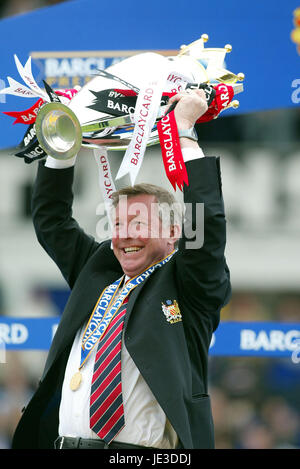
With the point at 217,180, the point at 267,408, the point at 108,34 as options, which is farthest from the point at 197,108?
the point at 267,408

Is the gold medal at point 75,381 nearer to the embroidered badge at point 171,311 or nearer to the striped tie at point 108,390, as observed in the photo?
the striped tie at point 108,390

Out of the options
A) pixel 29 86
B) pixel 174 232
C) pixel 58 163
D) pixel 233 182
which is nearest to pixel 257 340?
pixel 233 182

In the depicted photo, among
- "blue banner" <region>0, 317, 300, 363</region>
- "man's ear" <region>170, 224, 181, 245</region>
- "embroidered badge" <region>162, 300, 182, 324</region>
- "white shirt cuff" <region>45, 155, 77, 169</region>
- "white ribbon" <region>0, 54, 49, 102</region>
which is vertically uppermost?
"white ribbon" <region>0, 54, 49, 102</region>

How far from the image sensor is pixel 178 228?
279cm

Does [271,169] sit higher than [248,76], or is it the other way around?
[248,76]

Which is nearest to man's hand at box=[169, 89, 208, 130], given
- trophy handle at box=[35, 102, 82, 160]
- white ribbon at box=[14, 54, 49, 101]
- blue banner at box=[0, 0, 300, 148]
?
trophy handle at box=[35, 102, 82, 160]

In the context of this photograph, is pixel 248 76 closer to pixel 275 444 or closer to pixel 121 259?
pixel 121 259

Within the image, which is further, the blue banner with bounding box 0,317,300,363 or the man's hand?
the blue banner with bounding box 0,317,300,363

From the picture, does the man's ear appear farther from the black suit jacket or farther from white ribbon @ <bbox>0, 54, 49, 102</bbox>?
white ribbon @ <bbox>0, 54, 49, 102</bbox>

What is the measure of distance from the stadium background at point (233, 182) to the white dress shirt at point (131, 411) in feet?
4.46

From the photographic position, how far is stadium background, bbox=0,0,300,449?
3.64 metres

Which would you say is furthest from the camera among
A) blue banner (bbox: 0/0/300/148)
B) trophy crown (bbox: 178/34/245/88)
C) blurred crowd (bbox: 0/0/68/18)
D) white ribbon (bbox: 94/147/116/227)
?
blurred crowd (bbox: 0/0/68/18)

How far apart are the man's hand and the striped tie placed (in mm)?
708
